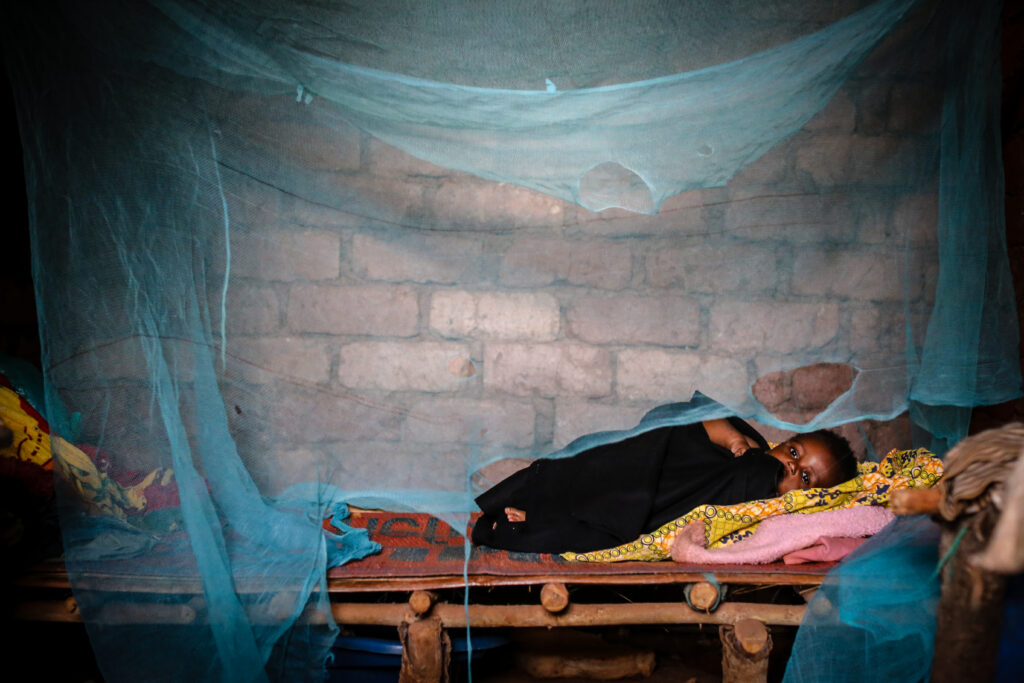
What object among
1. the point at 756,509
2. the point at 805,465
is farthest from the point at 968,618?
the point at 805,465

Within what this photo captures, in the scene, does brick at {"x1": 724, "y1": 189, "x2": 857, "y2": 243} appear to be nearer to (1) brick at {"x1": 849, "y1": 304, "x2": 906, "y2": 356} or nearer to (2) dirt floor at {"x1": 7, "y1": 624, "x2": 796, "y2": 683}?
(1) brick at {"x1": 849, "y1": 304, "x2": 906, "y2": 356}

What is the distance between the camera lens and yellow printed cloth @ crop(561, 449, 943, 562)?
1.81 meters

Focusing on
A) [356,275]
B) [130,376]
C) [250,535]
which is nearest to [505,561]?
[250,535]

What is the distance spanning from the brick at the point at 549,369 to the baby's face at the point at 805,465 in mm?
666

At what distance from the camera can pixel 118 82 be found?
1540 millimetres

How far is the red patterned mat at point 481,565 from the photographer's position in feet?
5.51

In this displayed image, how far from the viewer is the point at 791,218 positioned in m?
1.76

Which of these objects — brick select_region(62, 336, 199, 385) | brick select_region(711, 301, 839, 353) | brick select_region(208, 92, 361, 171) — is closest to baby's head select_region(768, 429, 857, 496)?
brick select_region(711, 301, 839, 353)

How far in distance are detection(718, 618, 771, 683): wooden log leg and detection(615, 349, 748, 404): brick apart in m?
0.65

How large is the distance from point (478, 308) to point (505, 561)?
847 mm

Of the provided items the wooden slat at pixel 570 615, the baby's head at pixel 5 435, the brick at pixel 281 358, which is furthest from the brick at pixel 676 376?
the baby's head at pixel 5 435

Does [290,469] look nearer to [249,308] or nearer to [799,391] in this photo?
[249,308]

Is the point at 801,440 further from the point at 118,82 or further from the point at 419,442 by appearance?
the point at 118,82

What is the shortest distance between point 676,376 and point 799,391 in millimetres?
466
